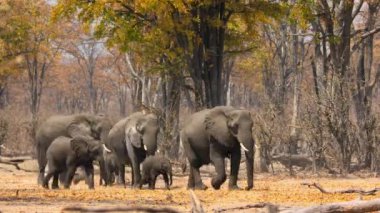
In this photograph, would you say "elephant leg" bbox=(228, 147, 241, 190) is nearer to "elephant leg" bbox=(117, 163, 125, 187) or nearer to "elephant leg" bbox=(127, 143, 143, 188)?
"elephant leg" bbox=(127, 143, 143, 188)

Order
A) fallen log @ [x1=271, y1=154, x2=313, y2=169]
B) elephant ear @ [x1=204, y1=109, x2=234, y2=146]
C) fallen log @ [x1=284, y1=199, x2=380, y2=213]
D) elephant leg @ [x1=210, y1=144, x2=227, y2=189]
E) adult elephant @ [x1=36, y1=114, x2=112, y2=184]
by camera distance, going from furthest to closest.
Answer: fallen log @ [x1=271, y1=154, x2=313, y2=169]
adult elephant @ [x1=36, y1=114, x2=112, y2=184]
elephant leg @ [x1=210, y1=144, x2=227, y2=189]
elephant ear @ [x1=204, y1=109, x2=234, y2=146]
fallen log @ [x1=284, y1=199, x2=380, y2=213]

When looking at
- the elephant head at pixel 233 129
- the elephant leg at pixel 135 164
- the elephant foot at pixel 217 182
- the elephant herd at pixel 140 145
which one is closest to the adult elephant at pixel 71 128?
the elephant herd at pixel 140 145

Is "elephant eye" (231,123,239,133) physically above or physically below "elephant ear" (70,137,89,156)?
above

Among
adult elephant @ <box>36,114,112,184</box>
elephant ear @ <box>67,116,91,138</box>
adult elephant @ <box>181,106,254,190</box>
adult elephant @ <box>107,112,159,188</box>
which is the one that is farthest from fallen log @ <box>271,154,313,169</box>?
adult elephant @ <box>181,106,254,190</box>

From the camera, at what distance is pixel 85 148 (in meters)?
21.1

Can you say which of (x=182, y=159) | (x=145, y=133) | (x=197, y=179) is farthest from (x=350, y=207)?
(x=182, y=159)

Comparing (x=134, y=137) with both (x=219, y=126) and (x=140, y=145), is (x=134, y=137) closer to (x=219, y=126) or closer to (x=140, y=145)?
(x=140, y=145)

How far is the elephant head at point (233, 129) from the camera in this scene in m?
19.1

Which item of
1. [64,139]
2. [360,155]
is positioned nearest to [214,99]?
[360,155]

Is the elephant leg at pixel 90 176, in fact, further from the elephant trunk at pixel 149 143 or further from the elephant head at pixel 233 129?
the elephant head at pixel 233 129

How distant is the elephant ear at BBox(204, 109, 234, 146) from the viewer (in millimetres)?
19547

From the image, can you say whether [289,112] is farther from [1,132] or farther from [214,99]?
[214,99]

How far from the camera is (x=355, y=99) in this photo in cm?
3334

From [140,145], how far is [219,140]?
9.22 ft
